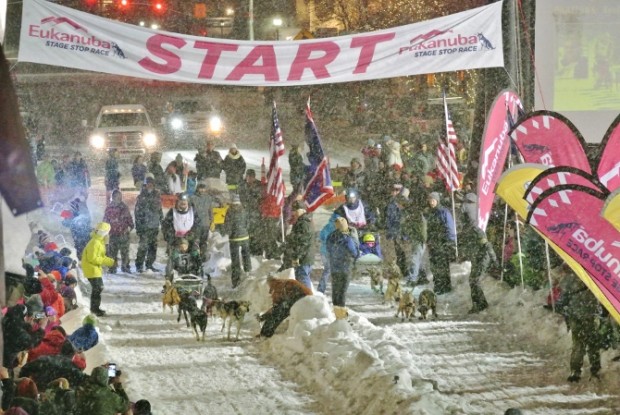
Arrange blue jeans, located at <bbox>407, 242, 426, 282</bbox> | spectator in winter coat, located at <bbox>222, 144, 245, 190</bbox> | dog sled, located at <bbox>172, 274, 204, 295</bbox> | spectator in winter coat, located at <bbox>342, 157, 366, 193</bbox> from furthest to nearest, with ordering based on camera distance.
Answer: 1. spectator in winter coat, located at <bbox>222, 144, 245, 190</bbox>
2. spectator in winter coat, located at <bbox>342, 157, 366, 193</bbox>
3. blue jeans, located at <bbox>407, 242, 426, 282</bbox>
4. dog sled, located at <bbox>172, 274, 204, 295</bbox>

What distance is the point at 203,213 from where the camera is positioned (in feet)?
55.8

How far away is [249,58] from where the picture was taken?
1366 centimetres

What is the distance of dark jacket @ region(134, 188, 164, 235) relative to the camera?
17.8 m

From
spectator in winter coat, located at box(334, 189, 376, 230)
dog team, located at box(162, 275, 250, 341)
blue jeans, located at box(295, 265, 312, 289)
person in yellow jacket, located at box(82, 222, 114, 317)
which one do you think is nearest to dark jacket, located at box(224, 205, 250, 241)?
spectator in winter coat, located at box(334, 189, 376, 230)

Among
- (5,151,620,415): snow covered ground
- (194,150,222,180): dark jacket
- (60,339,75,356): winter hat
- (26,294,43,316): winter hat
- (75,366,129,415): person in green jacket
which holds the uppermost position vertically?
(194,150,222,180): dark jacket

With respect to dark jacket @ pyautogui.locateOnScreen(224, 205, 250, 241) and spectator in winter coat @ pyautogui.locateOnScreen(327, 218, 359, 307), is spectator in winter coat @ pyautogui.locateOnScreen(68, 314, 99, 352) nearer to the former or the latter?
spectator in winter coat @ pyautogui.locateOnScreen(327, 218, 359, 307)

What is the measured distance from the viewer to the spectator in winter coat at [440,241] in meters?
15.4

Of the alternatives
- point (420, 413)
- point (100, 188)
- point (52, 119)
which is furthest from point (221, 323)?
point (52, 119)

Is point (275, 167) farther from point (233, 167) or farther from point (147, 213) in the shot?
point (233, 167)

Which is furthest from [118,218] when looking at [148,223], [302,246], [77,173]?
[77,173]

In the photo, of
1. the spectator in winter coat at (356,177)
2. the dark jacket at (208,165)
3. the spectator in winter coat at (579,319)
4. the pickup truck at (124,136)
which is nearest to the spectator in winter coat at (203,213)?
the spectator in winter coat at (356,177)

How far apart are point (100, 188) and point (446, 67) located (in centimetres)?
1494

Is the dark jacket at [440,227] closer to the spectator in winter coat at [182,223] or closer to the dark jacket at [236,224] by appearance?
the dark jacket at [236,224]

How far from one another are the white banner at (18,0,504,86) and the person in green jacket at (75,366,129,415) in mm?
5941
